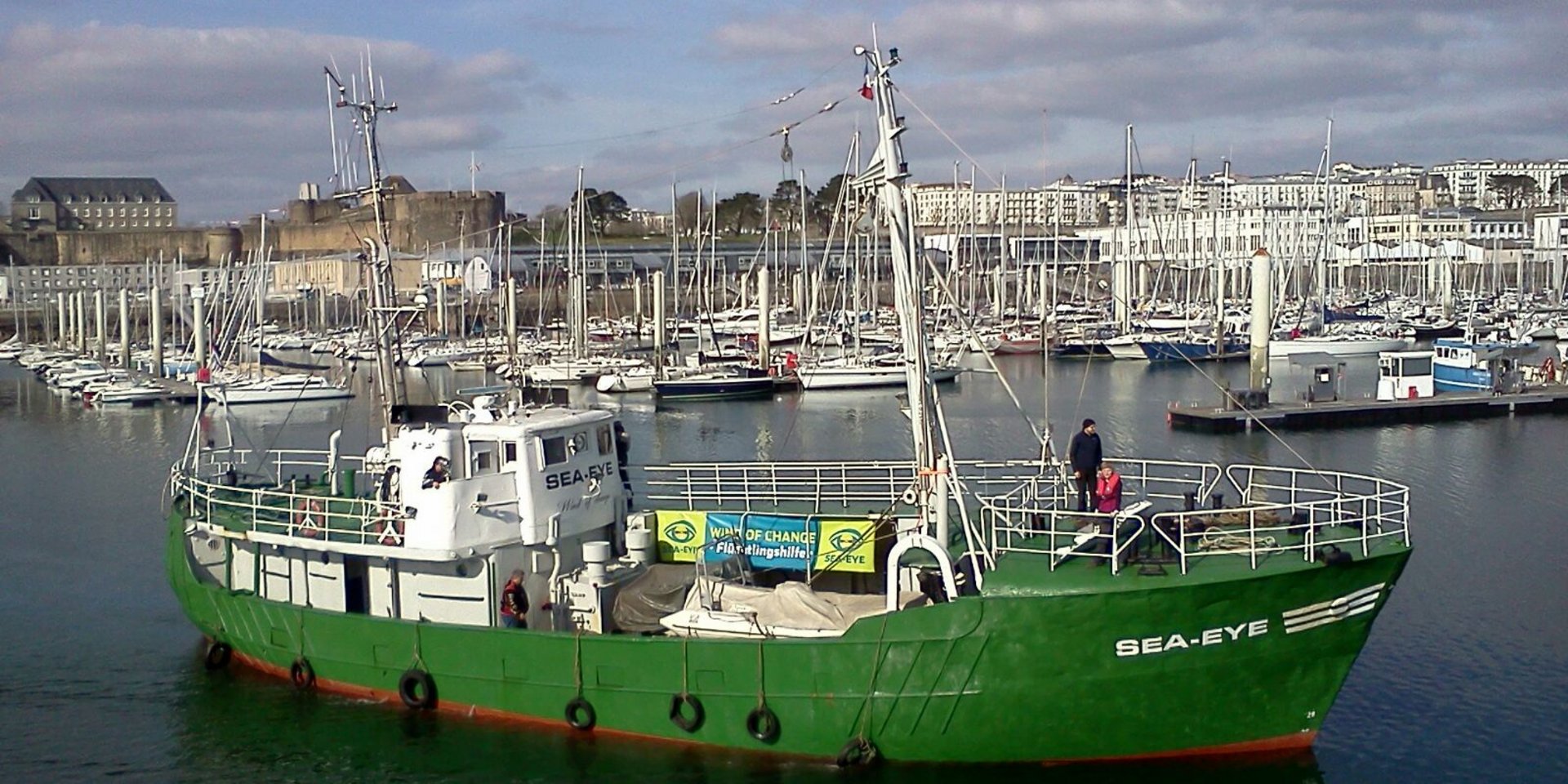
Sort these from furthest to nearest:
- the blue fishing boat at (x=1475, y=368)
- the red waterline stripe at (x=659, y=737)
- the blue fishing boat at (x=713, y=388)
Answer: the blue fishing boat at (x=713, y=388)
the blue fishing boat at (x=1475, y=368)
the red waterline stripe at (x=659, y=737)

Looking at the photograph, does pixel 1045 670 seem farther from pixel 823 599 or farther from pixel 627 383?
pixel 627 383

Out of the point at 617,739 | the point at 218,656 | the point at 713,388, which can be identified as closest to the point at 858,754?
the point at 617,739

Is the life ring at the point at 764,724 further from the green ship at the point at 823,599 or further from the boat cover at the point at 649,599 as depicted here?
the boat cover at the point at 649,599

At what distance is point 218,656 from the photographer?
2231 cm

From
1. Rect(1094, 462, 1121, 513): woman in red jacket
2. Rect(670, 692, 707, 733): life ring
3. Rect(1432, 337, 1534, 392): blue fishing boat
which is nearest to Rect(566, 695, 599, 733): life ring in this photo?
Rect(670, 692, 707, 733): life ring

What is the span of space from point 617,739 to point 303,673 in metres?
5.25

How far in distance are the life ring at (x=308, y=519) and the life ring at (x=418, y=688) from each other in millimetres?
2296

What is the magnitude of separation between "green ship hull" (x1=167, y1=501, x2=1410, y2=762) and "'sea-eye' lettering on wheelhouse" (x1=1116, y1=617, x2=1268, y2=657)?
0.05 feet

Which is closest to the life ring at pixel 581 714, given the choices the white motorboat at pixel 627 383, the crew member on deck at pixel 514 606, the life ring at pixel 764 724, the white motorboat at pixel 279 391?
the crew member on deck at pixel 514 606

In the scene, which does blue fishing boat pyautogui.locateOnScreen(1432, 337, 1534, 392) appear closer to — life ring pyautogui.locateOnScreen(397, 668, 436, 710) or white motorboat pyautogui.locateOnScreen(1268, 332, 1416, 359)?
white motorboat pyautogui.locateOnScreen(1268, 332, 1416, 359)

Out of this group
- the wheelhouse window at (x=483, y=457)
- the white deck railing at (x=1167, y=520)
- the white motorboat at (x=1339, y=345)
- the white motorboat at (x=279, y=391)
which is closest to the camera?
the white deck railing at (x=1167, y=520)

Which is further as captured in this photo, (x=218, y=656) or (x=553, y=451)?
(x=218, y=656)

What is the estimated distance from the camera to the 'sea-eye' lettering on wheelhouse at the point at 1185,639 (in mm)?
15727

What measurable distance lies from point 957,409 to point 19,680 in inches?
1634
